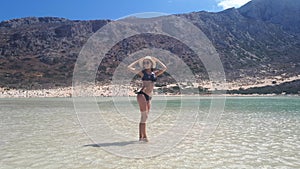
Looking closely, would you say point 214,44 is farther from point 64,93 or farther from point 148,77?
point 148,77

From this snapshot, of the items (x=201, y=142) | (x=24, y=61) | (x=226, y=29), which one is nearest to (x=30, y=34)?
(x=24, y=61)

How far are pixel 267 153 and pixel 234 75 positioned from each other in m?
56.1

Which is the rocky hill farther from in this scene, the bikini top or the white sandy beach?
the bikini top

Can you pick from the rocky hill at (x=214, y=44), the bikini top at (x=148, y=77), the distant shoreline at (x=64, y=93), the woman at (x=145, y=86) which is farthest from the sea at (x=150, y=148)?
the rocky hill at (x=214, y=44)

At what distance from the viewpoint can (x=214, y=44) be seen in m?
→ 86.0

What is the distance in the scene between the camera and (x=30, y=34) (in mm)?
95062

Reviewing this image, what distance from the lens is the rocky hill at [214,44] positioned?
62.2m

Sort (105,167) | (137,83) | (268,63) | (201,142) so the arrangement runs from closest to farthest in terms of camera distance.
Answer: (105,167) < (201,142) < (137,83) < (268,63)

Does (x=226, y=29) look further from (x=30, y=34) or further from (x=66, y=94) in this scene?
(x=66, y=94)

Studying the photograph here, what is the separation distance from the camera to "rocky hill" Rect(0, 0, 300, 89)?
62.2m

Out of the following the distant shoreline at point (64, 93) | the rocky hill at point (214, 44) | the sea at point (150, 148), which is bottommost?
the sea at point (150, 148)

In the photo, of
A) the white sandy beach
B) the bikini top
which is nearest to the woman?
the bikini top

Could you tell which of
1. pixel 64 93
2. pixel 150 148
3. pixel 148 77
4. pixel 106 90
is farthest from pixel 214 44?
pixel 150 148

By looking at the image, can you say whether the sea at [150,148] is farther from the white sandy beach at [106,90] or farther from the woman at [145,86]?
the white sandy beach at [106,90]
